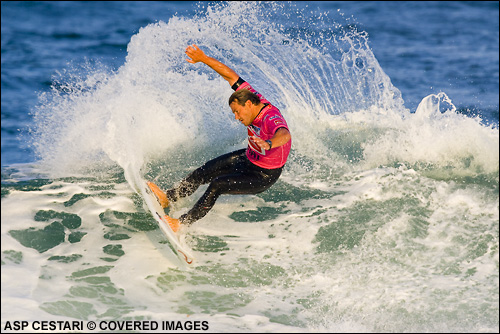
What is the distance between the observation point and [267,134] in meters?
5.79

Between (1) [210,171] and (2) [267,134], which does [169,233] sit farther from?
(2) [267,134]

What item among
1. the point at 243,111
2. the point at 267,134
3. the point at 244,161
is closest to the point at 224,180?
the point at 244,161

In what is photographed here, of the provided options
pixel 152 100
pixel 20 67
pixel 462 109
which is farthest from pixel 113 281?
pixel 20 67

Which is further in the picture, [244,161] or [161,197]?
[161,197]

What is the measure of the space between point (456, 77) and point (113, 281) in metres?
12.1

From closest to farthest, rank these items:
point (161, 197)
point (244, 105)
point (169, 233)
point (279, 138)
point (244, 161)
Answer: point (279, 138) → point (244, 105) → point (169, 233) → point (244, 161) → point (161, 197)

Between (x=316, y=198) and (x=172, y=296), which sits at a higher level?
(x=316, y=198)

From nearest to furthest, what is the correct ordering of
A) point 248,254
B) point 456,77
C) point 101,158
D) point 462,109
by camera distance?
point 248,254, point 101,158, point 462,109, point 456,77

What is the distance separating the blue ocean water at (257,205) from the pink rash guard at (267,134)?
95cm

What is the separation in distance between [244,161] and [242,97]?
872mm

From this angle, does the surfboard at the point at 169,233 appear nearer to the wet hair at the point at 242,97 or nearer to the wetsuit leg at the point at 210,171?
the wetsuit leg at the point at 210,171

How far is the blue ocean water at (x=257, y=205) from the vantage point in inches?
213

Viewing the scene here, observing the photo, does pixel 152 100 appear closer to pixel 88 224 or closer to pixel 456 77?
pixel 88 224

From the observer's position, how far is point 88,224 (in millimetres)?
6727
